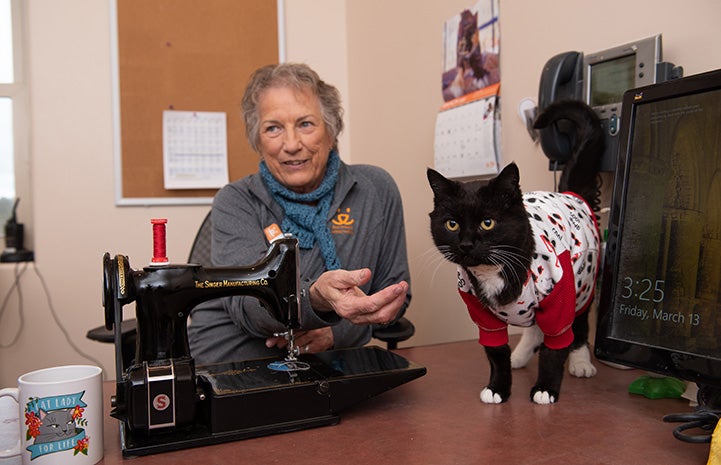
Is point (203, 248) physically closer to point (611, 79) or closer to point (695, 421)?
point (611, 79)

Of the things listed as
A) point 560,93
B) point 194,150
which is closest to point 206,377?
point 560,93

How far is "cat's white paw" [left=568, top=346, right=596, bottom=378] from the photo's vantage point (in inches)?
40.2

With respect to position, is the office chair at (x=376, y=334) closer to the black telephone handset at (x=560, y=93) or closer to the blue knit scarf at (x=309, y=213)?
the blue knit scarf at (x=309, y=213)

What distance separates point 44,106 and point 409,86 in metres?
1.34

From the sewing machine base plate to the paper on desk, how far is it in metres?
1.54

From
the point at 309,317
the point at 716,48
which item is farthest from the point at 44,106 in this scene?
the point at 716,48

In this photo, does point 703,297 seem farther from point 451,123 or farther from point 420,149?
point 420,149

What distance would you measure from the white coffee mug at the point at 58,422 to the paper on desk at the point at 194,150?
5.50 feet

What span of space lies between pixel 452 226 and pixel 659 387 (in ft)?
1.30

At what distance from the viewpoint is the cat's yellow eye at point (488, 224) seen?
0.85 metres

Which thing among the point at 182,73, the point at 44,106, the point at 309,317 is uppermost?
the point at 182,73

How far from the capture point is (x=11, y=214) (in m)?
2.21

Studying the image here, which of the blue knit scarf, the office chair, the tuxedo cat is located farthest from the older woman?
the tuxedo cat

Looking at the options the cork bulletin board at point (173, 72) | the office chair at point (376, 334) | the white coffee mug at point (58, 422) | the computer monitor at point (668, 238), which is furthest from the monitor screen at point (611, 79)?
the cork bulletin board at point (173, 72)
